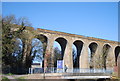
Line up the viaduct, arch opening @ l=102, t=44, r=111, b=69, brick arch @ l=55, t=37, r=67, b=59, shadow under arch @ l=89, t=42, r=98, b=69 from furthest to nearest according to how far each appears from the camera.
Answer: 1. shadow under arch @ l=89, t=42, r=98, b=69
2. arch opening @ l=102, t=44, r=111, b=69
3. brick arch @ l=55, t=37, r=67, b=59
4. the viaduct

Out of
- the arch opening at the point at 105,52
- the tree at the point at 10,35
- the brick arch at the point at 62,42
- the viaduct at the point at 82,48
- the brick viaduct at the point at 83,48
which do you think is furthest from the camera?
the arch opening at the point at 105,52

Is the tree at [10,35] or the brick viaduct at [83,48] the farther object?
the brick viaduct at [83,48]

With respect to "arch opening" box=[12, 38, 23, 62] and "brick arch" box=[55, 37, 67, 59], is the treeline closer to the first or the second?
"arch opening" box=[12, 38, 23, 62]

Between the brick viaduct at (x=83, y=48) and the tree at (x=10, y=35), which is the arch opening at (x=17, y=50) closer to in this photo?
the tree at (x=10, y=35)

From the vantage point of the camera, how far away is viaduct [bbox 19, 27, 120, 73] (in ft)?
86.3

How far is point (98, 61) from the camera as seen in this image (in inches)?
1146

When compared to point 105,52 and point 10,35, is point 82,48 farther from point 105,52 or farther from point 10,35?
point 10,35

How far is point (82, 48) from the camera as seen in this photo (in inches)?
1213

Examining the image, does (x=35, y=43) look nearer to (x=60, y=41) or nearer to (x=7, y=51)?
(x=7, y=51)

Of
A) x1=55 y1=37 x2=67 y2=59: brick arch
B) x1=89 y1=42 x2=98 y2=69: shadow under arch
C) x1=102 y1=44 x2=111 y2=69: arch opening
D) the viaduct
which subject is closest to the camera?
the viaduct

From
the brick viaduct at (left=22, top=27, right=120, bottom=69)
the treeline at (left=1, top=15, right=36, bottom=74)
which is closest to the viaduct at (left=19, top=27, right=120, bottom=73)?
the brick viaduct at (left=22, top=27, right=120, bottom=69)

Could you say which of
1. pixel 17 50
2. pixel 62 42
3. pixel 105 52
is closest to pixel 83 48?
pixel 62 42

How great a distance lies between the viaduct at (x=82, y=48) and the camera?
26298 millimetres

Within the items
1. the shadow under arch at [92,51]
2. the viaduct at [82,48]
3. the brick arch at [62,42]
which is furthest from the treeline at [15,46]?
the shadow under arch at [92,51]
